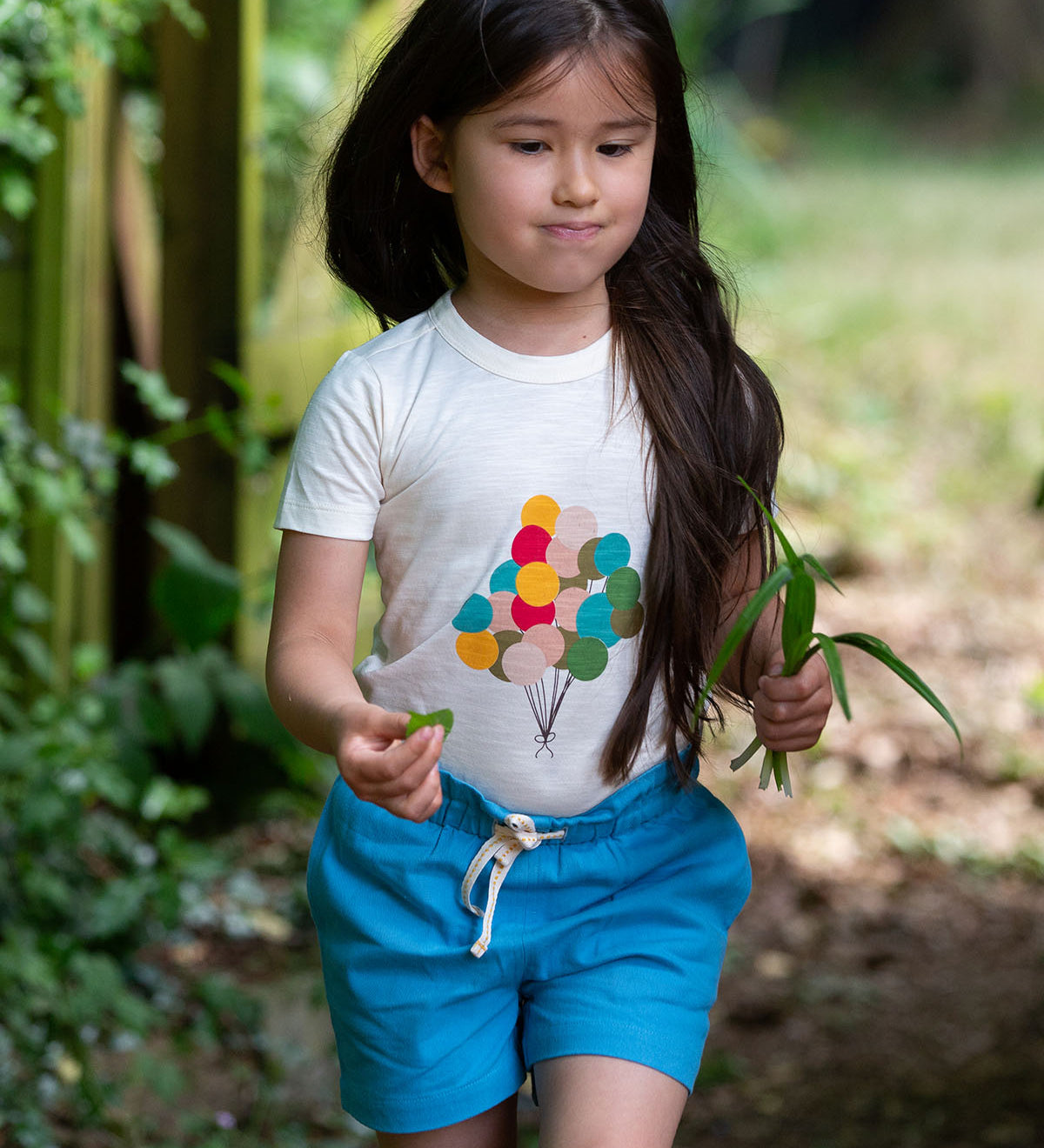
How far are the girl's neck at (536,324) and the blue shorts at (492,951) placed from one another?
1.46ft

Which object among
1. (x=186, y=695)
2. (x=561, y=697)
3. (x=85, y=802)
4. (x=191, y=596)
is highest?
(x=561, y=697)

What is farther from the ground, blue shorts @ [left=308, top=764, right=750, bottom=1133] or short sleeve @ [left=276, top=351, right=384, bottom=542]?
short sleeve @ [left=276, top=351, right=384, bottom=542]

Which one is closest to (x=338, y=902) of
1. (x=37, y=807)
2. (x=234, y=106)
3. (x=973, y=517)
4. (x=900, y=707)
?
(x=37, y=807)

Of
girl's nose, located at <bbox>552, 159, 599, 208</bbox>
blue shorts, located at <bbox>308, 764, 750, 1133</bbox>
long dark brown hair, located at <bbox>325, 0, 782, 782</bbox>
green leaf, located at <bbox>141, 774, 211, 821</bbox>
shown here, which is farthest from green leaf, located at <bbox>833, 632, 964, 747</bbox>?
green leaf, located at <bbox>141, 774, 211, 821</bbox>

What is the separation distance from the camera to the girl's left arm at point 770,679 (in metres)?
1.45

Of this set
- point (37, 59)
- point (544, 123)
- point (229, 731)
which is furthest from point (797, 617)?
point (229, 731)

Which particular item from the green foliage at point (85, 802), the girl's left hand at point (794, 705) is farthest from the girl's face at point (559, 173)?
the green foliage at point (85, 802)

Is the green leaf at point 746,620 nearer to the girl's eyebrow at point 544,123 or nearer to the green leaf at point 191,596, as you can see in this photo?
the girl's eyebrow at point 544,123

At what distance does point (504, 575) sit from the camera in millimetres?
1478

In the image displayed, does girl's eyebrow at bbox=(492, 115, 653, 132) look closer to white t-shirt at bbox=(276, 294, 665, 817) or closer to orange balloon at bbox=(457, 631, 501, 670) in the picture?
white t-shirt at bbox=(276, 294, 665, 817)

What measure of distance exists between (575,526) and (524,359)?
176mm

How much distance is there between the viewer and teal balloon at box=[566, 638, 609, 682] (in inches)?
59.2

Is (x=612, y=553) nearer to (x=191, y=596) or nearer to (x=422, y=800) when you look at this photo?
(x=422, y=800)

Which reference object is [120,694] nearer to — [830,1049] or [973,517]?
[830,1049]
